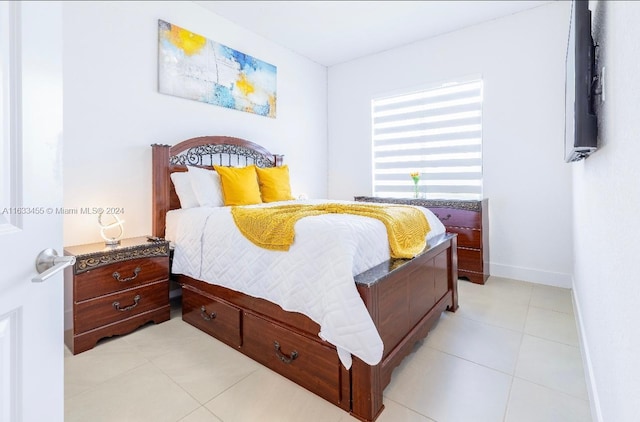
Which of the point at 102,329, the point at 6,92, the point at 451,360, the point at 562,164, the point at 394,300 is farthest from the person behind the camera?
the point at 562,164

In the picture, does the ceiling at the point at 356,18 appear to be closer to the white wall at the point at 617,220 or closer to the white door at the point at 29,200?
the white wall at the point at 617,220

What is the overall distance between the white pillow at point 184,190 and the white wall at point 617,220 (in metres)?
2.71

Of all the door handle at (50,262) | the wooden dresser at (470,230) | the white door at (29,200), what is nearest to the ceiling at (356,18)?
the wooden dresser at (470,230)

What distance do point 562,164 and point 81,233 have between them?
171 inches

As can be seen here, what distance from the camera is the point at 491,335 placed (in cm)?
218

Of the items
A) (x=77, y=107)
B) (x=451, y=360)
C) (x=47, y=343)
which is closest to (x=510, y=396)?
(x=451, y=360)

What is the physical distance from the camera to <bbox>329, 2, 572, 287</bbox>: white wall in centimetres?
317

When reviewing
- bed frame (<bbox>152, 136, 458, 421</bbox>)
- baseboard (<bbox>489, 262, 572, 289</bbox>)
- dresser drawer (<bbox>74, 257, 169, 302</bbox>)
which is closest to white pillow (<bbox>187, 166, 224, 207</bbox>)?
bed frame (<bbox>152, 136, 458, 421</bbox>)

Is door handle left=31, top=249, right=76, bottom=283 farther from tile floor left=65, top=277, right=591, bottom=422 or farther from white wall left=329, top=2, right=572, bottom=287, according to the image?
white wall left=329, top=2, right=572, bottom=287

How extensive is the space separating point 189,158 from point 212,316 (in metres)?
1.63

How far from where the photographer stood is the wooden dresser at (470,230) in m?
3.25

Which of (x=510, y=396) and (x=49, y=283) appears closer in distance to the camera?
(x=49, y=283)

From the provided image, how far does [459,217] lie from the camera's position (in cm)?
335

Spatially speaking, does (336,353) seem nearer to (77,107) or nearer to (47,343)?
(47,343)
